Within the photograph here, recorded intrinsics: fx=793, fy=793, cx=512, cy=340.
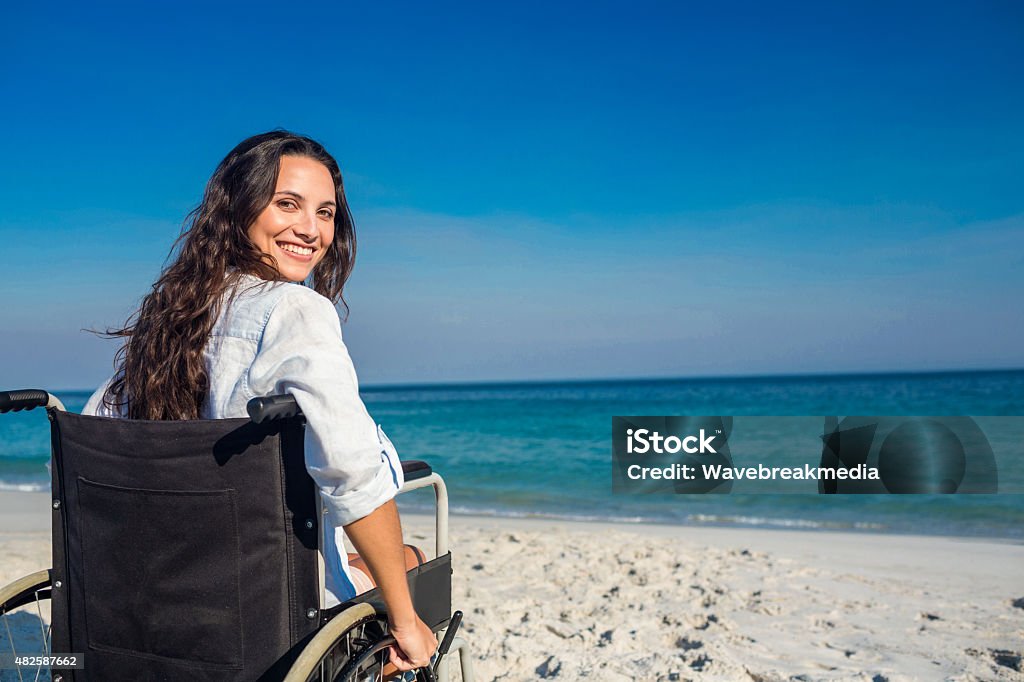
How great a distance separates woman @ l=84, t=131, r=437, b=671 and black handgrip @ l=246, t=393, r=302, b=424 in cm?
5

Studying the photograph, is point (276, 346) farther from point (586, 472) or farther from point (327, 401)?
point (586, 472)

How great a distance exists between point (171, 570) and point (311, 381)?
43cm

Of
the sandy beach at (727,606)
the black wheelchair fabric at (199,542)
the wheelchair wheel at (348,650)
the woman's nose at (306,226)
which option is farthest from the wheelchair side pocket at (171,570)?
the sandy beach at (727,606)

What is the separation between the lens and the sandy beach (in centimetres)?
296

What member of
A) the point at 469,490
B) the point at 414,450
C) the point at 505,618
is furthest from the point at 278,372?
the point at 414,450

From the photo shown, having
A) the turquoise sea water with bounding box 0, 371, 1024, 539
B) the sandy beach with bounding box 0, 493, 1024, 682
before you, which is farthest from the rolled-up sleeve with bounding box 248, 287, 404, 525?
the turquoise sea water with bounding box 0, 371, 1024, 539

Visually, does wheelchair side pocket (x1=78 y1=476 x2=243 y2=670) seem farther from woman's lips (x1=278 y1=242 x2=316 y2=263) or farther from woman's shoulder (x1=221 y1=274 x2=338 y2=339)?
woman's lips (x1=278 y1=242 x2=316 y2=263)

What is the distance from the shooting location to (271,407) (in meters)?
1.10

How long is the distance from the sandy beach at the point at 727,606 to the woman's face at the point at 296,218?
1.88 meters

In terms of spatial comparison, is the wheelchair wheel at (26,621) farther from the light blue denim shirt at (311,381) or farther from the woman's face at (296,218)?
the woman's face at (296,218)

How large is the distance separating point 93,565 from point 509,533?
14.6 feet

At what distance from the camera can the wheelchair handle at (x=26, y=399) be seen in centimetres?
152

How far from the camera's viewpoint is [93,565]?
1396 millimetres

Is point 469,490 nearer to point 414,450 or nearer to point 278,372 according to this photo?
point 414,450
